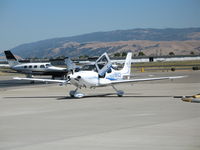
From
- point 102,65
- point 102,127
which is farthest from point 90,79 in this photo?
point 102,127

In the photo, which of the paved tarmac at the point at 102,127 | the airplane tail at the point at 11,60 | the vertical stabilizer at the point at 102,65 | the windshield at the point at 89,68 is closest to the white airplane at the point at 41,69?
the airplane tail at the point at 11,60

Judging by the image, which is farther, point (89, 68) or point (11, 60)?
point (11, 60)

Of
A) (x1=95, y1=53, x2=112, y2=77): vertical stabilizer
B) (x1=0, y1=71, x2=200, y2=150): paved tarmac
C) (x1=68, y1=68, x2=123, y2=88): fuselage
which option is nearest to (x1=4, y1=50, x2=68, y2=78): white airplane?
(x1=68, y1=68, x2=123, y2=88): fuselage

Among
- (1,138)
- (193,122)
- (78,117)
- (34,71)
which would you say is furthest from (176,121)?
(34,71)

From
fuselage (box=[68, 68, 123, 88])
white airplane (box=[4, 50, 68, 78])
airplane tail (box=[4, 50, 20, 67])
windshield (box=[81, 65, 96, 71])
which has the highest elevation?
windshield (box=[81, 65, 96, 71])

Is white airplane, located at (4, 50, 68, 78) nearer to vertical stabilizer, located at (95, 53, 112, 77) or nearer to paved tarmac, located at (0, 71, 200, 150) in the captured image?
vertical stabilizer, located at (95, 53, 112, 77)

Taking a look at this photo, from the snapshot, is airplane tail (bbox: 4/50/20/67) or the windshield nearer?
the windshield

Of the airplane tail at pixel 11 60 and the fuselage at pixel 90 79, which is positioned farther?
the airplane tail at pixel 11 60

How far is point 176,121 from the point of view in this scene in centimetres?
1384

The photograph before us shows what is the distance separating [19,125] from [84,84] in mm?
9943

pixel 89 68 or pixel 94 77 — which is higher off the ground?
pixel 89 68

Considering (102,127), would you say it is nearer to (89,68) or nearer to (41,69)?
(89,68)

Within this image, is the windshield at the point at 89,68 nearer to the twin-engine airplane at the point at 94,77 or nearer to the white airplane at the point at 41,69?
the twin-engine airplane at the point at 94,77

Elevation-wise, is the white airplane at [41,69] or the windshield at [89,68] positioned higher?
the windshield at [89,68]
